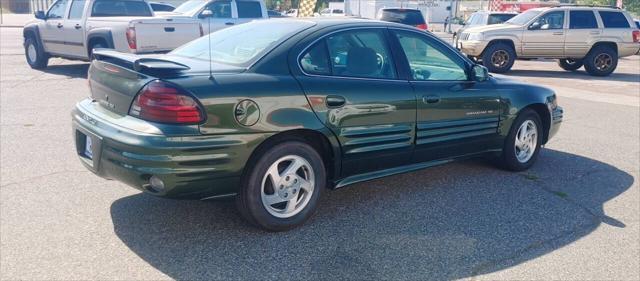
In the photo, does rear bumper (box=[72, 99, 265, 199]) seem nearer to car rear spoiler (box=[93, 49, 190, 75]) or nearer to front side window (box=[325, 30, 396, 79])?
car rear spoiler (box=[93, 49, 190, 75])

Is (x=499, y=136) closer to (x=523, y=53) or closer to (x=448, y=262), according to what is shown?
(x=448, y=262)

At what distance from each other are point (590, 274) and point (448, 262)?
890 millimetres

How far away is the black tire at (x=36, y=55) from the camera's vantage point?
40.9ft

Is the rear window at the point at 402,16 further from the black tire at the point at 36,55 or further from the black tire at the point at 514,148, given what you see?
the black tire at the point at 514,148

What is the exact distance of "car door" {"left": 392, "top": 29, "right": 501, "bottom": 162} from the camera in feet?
15.0

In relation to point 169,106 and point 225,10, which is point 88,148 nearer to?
point 169,106

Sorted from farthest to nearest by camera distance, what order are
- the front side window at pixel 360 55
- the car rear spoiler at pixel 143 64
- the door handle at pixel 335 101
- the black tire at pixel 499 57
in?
1. the black tire at pixel 499 57
2. the front side window at pixel 360 55
3. the door handle at pixel 335 101
4. the car rear spoiler at pixel 143 64

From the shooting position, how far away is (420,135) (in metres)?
4.54

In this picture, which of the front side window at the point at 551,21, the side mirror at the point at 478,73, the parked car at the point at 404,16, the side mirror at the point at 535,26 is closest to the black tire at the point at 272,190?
the side mirror at the point at 478,73

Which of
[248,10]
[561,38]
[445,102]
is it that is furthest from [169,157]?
[561,38]

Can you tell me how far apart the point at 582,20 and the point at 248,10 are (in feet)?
31.6

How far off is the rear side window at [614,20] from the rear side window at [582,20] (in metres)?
0.30

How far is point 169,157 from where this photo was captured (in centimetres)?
328

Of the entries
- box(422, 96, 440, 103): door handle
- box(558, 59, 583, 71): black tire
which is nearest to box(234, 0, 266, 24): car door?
box(422, 96, 440, 103): door handle
